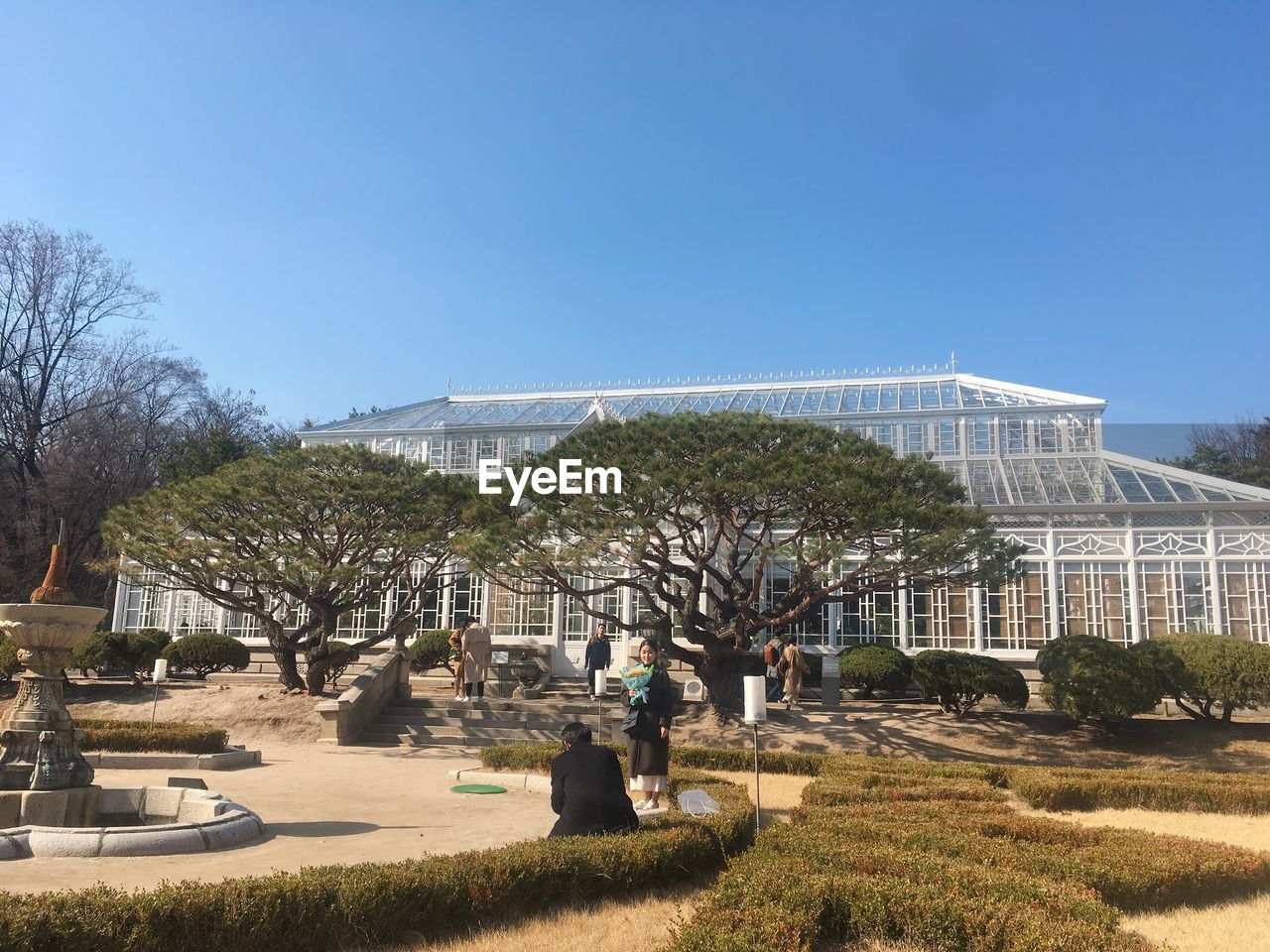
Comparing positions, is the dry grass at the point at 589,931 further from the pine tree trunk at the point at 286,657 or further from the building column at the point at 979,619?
the building column at the point at 979,619

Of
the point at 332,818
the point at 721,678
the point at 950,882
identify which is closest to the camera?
the point at 950,882

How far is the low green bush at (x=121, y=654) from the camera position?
858 inches

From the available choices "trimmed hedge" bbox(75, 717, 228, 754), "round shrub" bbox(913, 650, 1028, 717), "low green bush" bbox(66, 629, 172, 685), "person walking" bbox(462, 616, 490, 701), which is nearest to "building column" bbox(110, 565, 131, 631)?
"low green bush" bbox(66, 629, 172, 685)

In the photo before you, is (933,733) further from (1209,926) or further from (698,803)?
(1209,926)

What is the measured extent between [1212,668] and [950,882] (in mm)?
12986

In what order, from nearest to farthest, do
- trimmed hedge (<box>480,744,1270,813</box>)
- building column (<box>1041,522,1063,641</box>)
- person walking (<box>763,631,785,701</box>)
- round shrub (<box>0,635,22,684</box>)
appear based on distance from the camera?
trimmed hedge (<box>480,744,1270,813</box>) < person walking (<box>763,631,785,701</box>) < round shrub (<box>0,635,22,684</box>) < building column (<box>1041,522,1063,641</box>)

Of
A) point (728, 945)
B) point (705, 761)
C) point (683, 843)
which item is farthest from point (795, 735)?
point (728, 945)

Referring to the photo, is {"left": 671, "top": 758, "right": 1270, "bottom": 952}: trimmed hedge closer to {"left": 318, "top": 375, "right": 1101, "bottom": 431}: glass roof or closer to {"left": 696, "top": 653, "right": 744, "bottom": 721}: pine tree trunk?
{"left": 696, "top": 653, "right": 744, "bottom": 721}: pine tree trunk

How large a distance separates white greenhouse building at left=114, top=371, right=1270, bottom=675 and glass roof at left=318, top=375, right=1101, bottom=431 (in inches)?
4.6

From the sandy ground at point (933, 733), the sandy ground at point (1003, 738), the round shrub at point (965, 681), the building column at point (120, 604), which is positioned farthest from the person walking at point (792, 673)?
the building column at point (120, 604)

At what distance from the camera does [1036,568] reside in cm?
2211

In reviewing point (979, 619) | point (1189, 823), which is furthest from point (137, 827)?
point (979, 619)

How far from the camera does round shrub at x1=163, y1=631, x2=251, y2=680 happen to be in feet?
72.6

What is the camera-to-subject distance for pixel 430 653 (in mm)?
22422
